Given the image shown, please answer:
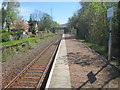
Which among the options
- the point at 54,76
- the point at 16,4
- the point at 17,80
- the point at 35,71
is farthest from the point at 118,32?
the point at 16,4

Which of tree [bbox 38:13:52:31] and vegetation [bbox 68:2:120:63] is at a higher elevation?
tree [bbox 38:13:52:31]

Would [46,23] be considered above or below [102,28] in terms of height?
above

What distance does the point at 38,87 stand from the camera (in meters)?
6.02

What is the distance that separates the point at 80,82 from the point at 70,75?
44.4 inches

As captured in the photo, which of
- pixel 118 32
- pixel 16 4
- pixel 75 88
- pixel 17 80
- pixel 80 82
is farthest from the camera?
pixel 16 4

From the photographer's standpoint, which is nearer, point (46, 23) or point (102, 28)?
point (102, 28)

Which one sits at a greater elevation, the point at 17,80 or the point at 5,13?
the point at 5,13

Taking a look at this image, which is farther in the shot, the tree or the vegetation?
the tree

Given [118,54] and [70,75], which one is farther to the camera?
[118,54]

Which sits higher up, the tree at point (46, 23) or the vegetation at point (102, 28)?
the tree at point (46, 23)

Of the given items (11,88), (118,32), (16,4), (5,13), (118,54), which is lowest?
(11,88)

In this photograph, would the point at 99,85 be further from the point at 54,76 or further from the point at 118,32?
the point at 118,32

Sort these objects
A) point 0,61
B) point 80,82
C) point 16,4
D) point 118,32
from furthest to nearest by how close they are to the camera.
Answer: point 16,4 → point 0,61 → point 118,32 → point 80,82

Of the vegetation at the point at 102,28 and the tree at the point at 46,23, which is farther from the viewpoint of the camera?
the tree at the point at 46,23
